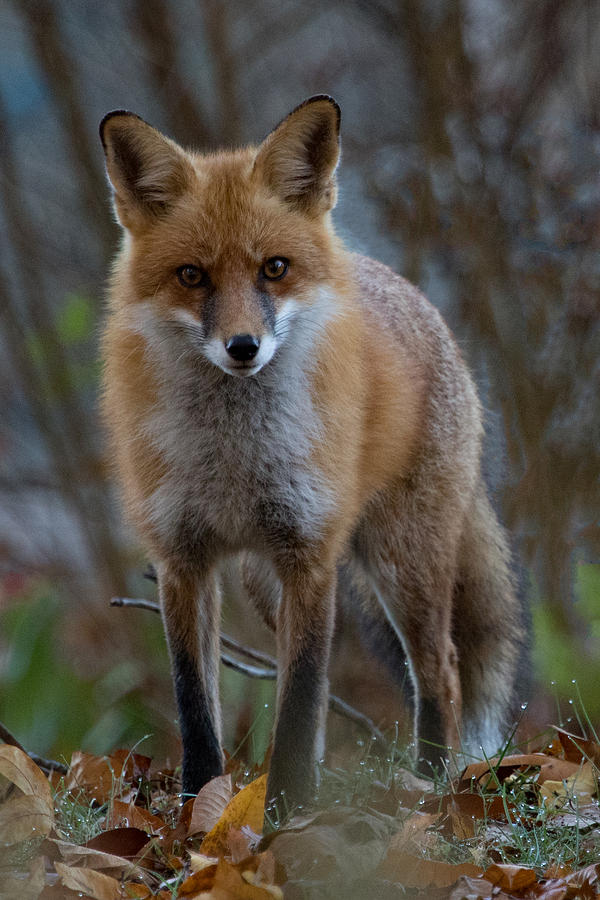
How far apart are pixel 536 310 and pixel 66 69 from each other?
247 centimetres

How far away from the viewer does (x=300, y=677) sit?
9.23 ft

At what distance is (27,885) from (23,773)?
0.43m

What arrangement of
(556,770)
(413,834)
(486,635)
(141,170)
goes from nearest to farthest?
(413,834), (556,770), (141,170), (486,635)

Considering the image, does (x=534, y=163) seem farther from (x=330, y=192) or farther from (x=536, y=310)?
(x=330, y=192)

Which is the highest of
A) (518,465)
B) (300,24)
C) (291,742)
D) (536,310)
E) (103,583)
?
(300,24)

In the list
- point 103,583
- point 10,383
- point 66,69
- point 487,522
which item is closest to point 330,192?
point 487,522

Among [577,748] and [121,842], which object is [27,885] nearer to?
[121,842]

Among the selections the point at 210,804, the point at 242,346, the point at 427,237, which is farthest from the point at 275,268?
the point at 427,237

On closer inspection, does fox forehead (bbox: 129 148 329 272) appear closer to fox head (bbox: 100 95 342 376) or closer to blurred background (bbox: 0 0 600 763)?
fox head (bbox: 100 95 342 376)

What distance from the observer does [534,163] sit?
4941 mm

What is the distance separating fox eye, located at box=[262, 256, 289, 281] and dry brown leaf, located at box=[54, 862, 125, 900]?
4.90ft

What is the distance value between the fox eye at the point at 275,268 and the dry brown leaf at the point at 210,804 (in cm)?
128

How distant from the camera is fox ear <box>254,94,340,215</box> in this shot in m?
2.73

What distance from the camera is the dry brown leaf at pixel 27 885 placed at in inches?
75.4
